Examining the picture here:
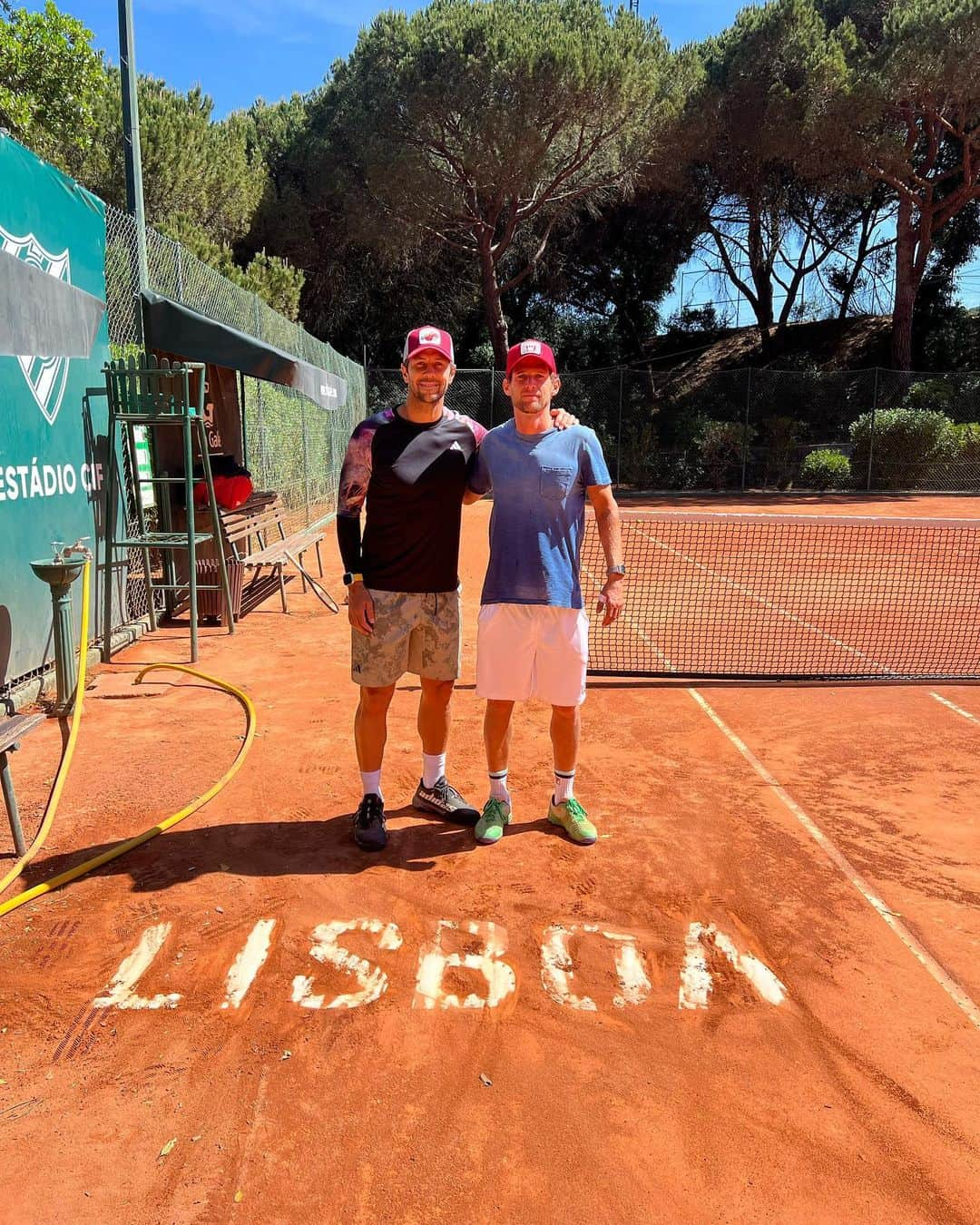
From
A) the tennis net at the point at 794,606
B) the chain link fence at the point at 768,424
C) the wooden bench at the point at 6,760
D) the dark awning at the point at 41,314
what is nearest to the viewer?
the wooden bench at the point at 6,760

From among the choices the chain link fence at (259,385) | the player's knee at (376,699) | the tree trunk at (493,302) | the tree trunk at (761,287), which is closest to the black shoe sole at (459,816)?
the player's knee at (376,699)

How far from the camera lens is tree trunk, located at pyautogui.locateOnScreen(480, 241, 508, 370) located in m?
25.0

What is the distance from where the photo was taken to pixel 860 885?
378 cm

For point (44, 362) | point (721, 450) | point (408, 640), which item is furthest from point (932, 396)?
point (408, 640)

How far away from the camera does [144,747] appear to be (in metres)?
5.17

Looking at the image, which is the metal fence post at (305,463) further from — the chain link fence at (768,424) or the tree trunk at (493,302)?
the tree trunk at (493,302)

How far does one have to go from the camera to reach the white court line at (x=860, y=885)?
3.07 metres

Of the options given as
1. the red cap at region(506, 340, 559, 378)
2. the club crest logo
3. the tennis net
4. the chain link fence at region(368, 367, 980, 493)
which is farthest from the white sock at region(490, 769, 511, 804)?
the chain link fence at region(368, 367, 980, 493)

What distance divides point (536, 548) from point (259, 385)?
9.34 metres

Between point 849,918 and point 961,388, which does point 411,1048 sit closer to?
point 849,918

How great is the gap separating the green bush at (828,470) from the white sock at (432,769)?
2101 cm

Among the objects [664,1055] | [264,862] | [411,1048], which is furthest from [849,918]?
[264,862]

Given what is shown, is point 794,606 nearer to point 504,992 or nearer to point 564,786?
point 564,786

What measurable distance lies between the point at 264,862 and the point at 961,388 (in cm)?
2492
